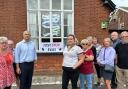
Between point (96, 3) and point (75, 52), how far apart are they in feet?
18.7

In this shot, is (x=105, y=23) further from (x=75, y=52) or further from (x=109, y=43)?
(x=75, y=52)

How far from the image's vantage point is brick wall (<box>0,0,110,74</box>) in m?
14.9

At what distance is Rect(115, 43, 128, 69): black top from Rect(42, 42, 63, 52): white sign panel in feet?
14.7

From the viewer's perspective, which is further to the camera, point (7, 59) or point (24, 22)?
point (24, 22)

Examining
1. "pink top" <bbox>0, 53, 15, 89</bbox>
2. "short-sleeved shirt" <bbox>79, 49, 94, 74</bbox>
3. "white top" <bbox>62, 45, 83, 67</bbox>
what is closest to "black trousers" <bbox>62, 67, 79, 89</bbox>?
"white top" <bbox>62, 45, 83, 67</bbox>

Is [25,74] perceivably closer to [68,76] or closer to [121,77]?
[68,76]

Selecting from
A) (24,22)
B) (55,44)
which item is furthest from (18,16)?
(55,44)

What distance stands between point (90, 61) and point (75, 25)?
495cm

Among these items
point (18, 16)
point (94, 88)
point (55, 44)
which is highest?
point (18, 16)

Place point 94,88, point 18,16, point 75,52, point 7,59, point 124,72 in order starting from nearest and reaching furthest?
point 7,59, point 75,52, point 124,72, point 94,88, point 18,16

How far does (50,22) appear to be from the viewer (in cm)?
1530

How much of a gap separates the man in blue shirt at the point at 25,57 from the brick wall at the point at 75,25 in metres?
3.89

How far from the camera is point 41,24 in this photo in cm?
1526

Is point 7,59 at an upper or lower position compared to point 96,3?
lower
